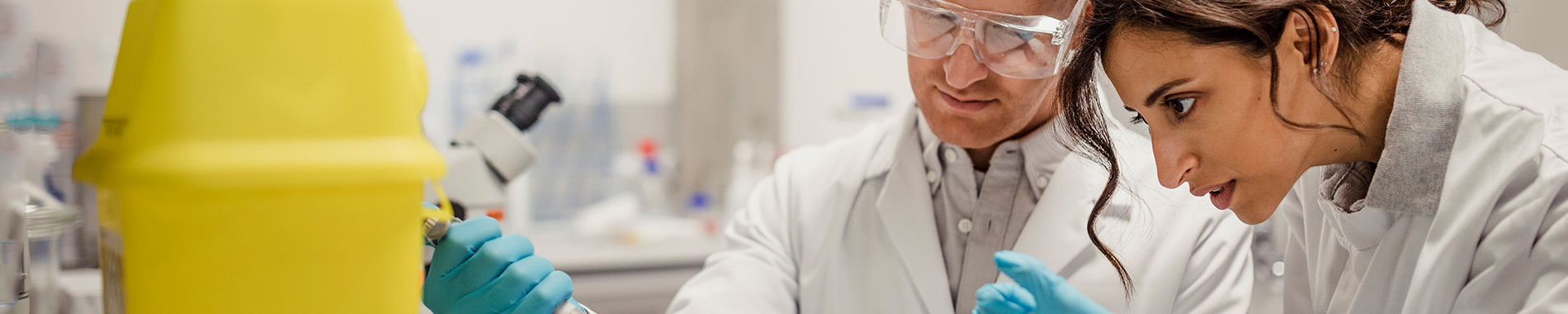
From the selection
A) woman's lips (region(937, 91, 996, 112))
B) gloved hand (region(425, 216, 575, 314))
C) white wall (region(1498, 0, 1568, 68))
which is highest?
white wall (region(1498, 0, 1568, 68))

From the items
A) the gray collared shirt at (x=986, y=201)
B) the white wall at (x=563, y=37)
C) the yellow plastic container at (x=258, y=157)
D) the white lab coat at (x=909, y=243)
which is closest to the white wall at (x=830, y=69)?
the white wall at (x=563, y=37)

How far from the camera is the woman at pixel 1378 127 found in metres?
0.84

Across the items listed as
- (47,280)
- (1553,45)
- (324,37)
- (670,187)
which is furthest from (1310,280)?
(670,187)

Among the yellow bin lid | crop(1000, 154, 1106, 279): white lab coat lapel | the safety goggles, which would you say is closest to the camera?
the yellow bin lid

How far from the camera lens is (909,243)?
1.35 m

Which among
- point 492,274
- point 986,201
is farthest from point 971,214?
point 492,274

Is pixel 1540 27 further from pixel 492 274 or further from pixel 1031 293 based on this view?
pixel 492 274

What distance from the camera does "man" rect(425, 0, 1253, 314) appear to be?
4.06 ft

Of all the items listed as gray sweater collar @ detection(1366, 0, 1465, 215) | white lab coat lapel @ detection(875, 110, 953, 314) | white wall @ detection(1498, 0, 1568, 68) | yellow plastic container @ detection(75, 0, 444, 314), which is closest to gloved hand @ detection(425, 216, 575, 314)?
yellow plastic container @ detection(75, 0, 444, 314)

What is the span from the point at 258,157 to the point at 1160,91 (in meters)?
0.84

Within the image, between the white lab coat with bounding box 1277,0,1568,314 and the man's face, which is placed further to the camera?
the man's face

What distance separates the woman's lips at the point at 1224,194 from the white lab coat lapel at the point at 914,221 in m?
0.40

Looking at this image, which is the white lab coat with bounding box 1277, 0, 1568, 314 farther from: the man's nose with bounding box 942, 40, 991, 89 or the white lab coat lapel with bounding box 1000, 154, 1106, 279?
the man's nose with bounding box 942, 40, 991, 89

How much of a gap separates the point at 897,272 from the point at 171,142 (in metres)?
0.99
